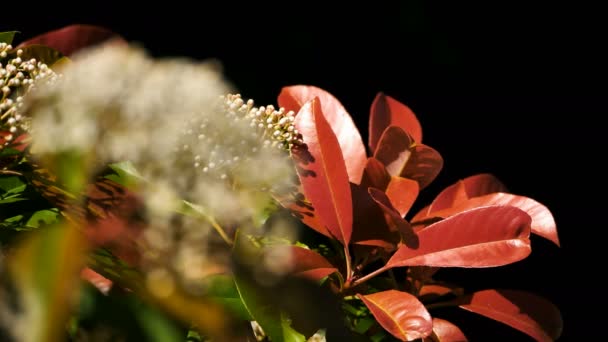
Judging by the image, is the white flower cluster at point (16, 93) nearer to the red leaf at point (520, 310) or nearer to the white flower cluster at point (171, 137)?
the white flower cluster at point (171, 137)

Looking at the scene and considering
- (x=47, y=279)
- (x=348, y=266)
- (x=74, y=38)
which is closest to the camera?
(x=47, y=279)

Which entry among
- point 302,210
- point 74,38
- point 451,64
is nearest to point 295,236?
point 302,210

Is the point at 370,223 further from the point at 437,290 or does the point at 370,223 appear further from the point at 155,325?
the point at 155,325

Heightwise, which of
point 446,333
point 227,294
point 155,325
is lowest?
point 446,333

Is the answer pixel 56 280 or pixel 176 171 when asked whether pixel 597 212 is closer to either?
pixel 176 171

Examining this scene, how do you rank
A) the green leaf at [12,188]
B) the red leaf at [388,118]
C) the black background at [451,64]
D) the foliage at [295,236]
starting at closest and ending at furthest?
the foliage at [295,236] < the green leaf at [12,188] < the red leaf at [388,118] < the black background at [451,64]

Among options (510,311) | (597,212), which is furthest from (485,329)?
(510,311)

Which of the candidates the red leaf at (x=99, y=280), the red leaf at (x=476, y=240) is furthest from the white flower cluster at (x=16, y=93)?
the red leaf at (x=476, y=240)
